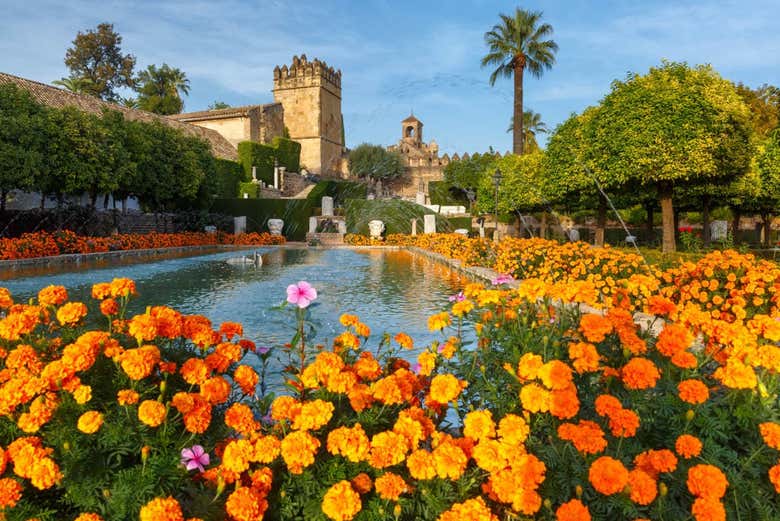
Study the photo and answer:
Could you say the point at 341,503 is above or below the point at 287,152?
below

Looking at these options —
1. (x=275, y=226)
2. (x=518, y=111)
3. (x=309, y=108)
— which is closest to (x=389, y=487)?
(x=518, y=111)

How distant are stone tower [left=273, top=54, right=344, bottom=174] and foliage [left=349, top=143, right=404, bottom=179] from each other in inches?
99.0

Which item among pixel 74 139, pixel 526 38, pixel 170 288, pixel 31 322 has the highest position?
pixel 526 38

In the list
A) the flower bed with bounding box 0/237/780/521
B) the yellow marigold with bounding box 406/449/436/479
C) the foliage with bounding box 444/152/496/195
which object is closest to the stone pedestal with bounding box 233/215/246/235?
the foliage with bounding box 444/152/496/195

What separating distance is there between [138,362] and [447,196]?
1995 inches

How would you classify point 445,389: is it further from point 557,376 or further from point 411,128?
point 411,128

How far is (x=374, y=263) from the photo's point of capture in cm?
1614

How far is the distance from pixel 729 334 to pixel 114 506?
2725 millimetres

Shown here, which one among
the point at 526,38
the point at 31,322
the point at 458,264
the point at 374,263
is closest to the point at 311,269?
the point at 374,263

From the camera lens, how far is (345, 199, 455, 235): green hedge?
30.0 meters

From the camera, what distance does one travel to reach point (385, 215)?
3086 centimetres

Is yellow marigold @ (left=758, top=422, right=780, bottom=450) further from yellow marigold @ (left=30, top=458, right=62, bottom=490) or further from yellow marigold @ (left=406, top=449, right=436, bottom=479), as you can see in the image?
yellow marigold @ (left=30, top=458, right=62, bottom=490)

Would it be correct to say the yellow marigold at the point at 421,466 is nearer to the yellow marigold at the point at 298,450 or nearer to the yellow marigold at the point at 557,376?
the yellow marigold at the point at 298,450

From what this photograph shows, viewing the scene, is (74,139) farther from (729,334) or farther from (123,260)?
(729,334)
